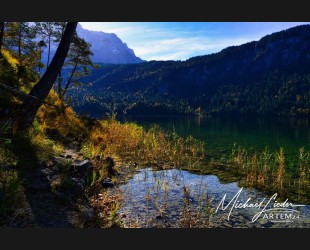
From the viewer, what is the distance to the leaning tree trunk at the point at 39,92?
1183 centimetres

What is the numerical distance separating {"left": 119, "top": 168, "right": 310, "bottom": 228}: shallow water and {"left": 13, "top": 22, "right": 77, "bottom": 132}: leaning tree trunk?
13.7 feet

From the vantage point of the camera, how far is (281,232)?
6.50 meters

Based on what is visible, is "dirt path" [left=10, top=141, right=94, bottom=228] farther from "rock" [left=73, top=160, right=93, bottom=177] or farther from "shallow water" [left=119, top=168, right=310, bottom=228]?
"shallow water" [left=119, top=168, right=310, bottom=228]

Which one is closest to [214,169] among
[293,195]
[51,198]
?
[293,195]

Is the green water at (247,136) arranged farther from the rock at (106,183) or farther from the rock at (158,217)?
the rock at (158,217)

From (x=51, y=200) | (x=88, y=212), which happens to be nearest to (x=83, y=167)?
(x=51, y=200)

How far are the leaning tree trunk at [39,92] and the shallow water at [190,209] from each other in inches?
164

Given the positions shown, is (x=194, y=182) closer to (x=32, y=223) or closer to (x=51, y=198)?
(x=51, y=198)

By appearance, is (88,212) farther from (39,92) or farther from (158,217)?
(39,92)

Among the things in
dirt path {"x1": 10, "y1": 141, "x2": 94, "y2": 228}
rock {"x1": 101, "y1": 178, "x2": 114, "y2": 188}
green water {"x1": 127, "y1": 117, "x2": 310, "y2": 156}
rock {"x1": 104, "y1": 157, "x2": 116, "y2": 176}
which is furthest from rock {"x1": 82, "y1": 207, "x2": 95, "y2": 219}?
green water {"x1": 127, "y1": 117, "x2": 310, "y2": 156}

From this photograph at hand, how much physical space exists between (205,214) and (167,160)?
26.8ft

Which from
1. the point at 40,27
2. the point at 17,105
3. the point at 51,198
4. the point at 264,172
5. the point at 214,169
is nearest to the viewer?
the point at 51,198

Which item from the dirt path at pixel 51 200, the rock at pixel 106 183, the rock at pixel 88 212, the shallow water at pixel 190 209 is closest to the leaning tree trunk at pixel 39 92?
the dirt path at pixel 51 200

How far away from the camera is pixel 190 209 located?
9.45 m
